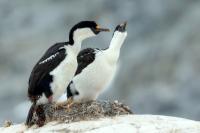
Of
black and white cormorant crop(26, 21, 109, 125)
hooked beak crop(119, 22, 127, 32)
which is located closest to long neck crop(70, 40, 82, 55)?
black and white cormorant crop(26, 21, 109, 125)

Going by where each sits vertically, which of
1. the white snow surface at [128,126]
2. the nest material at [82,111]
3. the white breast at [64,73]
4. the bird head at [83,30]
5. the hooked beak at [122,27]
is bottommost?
the white snow surface at [128,126]

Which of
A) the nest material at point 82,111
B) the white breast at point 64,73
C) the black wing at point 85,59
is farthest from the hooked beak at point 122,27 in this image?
the nest material at point 82,111

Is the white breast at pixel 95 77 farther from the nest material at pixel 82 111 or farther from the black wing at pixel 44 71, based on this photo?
the black wing at pixel 44 71

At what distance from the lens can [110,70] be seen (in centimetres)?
1992

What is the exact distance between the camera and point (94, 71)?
19922 mm

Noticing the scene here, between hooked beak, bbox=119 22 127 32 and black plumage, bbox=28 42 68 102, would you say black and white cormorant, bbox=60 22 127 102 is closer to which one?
hooked beak, bbox=119 22 127 32

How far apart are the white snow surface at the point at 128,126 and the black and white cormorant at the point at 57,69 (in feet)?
2.12

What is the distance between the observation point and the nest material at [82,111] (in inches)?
750

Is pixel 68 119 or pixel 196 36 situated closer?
pixel 68 119

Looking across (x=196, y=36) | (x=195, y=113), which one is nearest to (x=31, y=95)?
(x=195, y=113)

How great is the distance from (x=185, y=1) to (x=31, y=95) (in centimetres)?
Answer: 5196

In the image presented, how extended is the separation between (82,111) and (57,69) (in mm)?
869

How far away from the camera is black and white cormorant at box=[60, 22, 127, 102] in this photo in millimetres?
19906

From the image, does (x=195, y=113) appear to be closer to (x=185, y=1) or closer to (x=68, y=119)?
(x=185, y=1)
